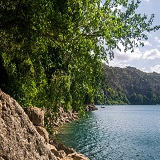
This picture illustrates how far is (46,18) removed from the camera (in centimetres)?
1020

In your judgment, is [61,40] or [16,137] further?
[61,40]

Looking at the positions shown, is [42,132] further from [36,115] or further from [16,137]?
[16,137]

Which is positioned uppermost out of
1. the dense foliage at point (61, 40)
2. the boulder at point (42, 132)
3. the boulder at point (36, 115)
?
the dense foliage at point (61, 40)

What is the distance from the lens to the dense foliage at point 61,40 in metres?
10.1

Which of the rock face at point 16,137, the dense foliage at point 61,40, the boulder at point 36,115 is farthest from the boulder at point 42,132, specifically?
the rock face at point 16,137

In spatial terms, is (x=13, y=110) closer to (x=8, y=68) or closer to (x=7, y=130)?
(x=7, y=130)

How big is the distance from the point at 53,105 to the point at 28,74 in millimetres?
2461

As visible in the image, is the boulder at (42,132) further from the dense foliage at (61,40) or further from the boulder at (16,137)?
the boulder at (16,137)

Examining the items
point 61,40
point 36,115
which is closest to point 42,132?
point 36,115

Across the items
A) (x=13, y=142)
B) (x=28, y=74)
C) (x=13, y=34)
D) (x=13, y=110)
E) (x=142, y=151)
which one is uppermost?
(x=13, y=34)

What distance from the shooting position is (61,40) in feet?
36.4

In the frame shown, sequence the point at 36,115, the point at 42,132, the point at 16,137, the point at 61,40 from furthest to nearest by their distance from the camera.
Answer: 1. the point at 42,132
2. the point at 36,115
3. the point at 61,40
4. the point at 16,137

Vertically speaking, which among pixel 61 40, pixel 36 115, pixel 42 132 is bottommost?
pixel 42 132

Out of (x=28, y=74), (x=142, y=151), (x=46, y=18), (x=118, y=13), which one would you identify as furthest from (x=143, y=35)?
(x=142, y=151)
